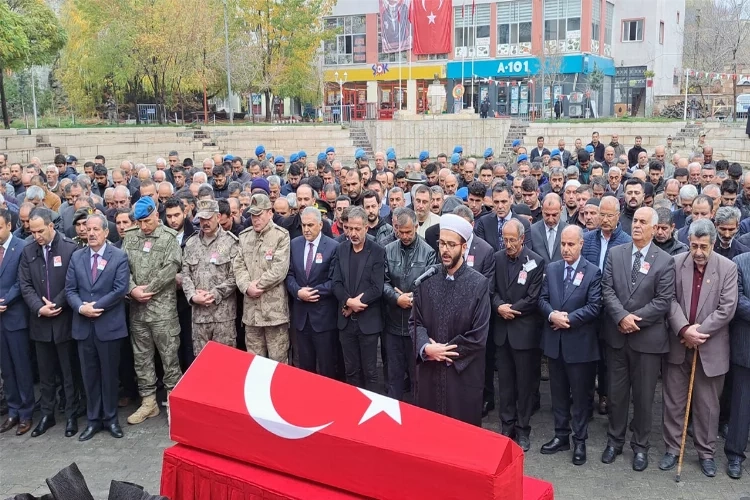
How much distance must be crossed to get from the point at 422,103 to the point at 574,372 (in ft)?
146

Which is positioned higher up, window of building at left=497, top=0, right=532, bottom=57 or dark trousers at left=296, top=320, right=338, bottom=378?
window of building at left=497, top=0, right=532, bottom=57

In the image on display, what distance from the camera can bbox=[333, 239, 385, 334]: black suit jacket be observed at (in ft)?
21.7

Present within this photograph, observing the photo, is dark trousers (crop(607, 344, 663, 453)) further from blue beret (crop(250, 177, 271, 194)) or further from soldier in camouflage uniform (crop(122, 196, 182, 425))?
blue beret (crop(250, 177, 271, 194))

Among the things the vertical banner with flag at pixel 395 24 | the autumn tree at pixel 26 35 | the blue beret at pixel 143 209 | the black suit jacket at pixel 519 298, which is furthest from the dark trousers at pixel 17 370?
the vertical banner with flag at pixel 395 24

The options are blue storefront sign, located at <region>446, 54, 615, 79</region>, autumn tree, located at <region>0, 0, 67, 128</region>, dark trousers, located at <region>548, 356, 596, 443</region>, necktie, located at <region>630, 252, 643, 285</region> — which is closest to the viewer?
necktie, located at <region>630, 252, 643, 285</region>

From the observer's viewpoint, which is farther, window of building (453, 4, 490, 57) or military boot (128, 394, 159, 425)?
window of building (453, 4, 490, 57)

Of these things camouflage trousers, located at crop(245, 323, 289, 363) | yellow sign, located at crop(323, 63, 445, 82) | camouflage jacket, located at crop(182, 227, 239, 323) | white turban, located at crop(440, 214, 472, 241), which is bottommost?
camouflage trousers, located at crop(245, 323, 289, 363)

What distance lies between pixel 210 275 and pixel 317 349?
1.26 m

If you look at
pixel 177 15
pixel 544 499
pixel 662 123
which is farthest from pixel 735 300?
pixel 177 15

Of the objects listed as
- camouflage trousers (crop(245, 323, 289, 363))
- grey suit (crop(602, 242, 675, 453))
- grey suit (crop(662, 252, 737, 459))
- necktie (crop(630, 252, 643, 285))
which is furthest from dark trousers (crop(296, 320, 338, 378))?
grey suit (crop(662, 252, 737, 459))

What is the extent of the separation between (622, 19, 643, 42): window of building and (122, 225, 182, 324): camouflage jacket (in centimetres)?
4766

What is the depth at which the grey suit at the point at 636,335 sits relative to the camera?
5805 mm

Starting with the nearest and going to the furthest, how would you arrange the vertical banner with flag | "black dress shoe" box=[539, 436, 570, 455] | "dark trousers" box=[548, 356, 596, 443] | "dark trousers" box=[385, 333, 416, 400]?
"dark trousers" box=[548, 356, 596, 443]
"black dress shoe" box=[539, 436, 570, 455]
"dark trousers" box=[385, 333, 416, 400]
the vertical banner with flag

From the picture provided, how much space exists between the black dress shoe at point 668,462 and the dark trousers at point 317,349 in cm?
308
